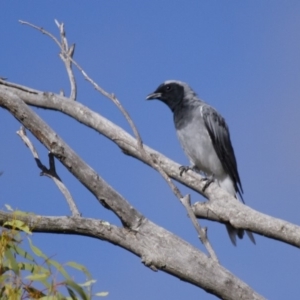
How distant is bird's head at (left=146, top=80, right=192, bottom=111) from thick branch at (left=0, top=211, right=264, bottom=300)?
16.5 ft

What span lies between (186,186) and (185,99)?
3.06 m

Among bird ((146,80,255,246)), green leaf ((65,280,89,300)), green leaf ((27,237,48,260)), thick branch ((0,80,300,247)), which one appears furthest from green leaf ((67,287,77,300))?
bird ((146,80,255,246))

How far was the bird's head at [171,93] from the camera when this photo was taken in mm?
9234

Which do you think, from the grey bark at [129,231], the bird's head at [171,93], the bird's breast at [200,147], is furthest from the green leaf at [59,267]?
the bird's head at [171,93]

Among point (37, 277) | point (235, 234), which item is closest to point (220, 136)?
point (235, 234)

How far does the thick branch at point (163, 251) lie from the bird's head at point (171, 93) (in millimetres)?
5034

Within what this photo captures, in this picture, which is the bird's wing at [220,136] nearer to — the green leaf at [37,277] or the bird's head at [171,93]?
the bird's head at [171,93]

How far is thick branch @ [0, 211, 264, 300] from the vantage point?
4098 millimetres

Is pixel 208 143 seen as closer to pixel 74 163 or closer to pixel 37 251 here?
pixel 74 163

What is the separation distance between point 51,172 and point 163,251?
1.01 metres

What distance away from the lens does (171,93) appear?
30.6 feet

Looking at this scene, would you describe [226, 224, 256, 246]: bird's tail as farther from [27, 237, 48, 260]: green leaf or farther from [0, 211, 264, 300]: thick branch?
[27, 237, 48, 260]: green leaf

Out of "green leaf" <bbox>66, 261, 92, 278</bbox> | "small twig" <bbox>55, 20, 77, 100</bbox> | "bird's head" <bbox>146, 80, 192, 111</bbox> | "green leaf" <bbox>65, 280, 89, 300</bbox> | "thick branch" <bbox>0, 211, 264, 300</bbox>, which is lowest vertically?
"green leaf" <bbox>65, 280, 89, 300</bbox>

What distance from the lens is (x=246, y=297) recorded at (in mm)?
4055
